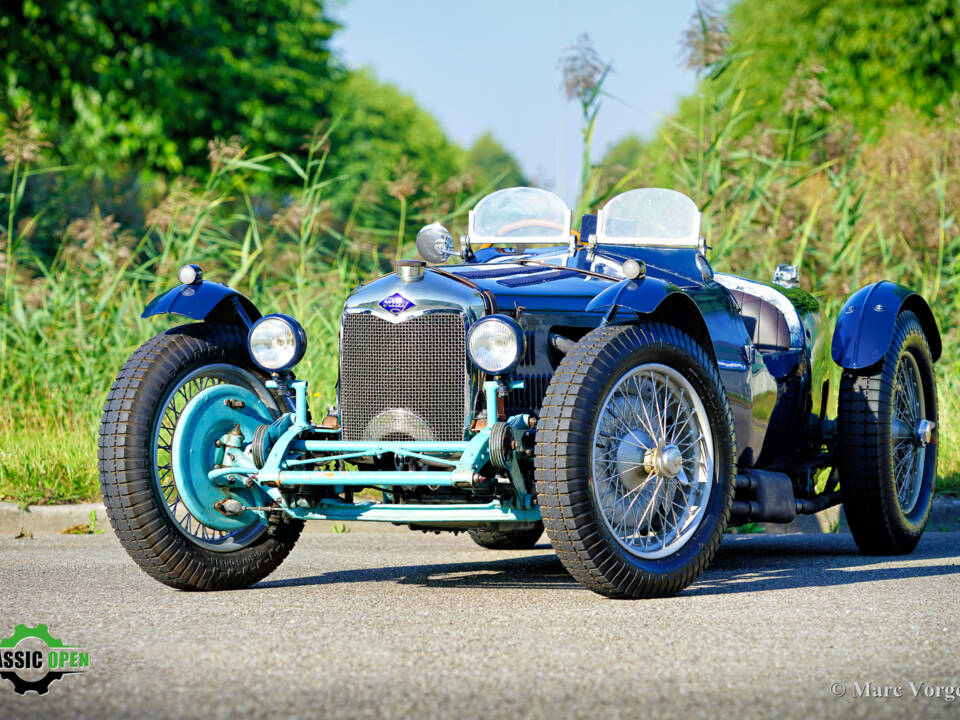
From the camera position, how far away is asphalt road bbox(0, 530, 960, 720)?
11.3ft

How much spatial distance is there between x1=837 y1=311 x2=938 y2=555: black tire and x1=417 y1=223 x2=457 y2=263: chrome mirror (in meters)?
2.11

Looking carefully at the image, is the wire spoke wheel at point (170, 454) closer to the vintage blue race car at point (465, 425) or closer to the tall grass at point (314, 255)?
the vintage blue race car at point (465, 425)

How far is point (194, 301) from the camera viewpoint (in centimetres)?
570

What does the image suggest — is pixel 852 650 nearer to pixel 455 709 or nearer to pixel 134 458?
pixel 455 709

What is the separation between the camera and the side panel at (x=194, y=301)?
5.62 m

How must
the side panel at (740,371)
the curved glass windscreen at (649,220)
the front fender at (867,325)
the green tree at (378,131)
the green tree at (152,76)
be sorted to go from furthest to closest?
1. the green tree at (378,131)
2. the green tree at (152,76)
3. the front fender at (867,325)
4. the curved glass windscreen at (649,220)
5. the side panel at (740,371)

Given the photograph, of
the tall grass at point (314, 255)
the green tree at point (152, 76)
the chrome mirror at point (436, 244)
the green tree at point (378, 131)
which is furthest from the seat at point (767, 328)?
the green tree at point (378, 131)

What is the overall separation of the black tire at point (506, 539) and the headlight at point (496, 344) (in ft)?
6.76

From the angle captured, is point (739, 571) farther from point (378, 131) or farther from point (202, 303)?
point (378, 131)

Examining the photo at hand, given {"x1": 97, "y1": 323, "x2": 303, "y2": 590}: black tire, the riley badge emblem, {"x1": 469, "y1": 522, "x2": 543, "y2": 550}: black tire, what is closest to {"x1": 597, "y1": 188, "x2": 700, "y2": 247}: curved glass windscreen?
the riley badge emblem

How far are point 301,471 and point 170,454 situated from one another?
69 centimetres

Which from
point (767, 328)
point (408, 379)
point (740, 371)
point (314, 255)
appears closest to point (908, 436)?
point (767, 328)

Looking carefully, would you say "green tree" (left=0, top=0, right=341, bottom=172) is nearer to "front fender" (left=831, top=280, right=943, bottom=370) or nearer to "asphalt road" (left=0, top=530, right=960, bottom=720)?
"front fender" (left=831, top=280, right=943, bottom=370)

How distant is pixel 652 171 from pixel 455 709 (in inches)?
336
